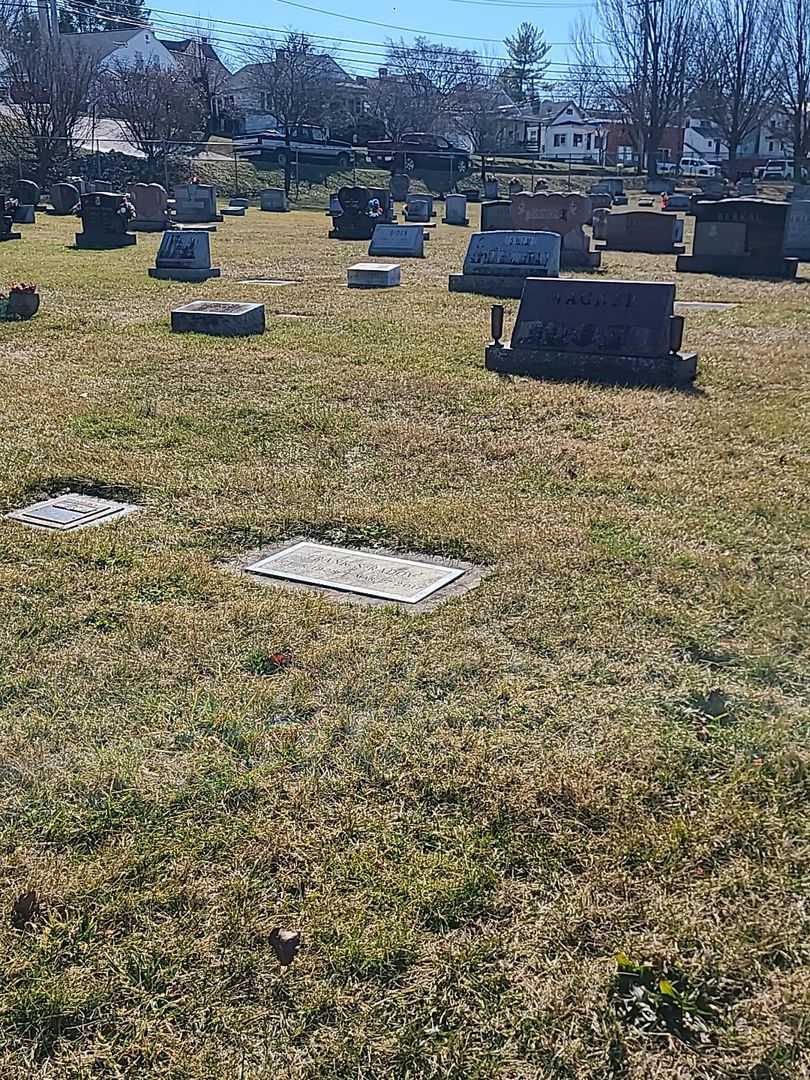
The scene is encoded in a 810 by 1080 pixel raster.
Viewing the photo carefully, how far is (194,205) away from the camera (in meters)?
30.0

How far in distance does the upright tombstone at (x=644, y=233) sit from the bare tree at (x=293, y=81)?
3582cm

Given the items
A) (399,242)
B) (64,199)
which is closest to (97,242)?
(399,242)

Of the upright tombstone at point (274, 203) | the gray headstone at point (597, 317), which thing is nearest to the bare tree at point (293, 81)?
the upright tombstone at point (274, 203)

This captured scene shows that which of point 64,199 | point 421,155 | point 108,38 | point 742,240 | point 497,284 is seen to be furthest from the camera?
point 108,38

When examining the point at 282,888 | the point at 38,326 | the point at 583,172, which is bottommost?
the point at 282,888

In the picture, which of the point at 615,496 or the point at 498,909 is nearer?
the point at 498,909

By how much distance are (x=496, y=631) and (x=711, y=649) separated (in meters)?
0.86

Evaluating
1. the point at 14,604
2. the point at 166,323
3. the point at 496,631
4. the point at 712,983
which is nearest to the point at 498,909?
the point at 712,983

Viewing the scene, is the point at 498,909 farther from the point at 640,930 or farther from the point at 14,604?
the point at 14,604

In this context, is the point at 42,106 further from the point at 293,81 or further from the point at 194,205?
the point at 293,81

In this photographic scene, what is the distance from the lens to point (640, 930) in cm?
239

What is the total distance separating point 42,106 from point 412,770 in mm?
41710

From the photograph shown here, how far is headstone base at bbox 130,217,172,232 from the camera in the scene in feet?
87.5

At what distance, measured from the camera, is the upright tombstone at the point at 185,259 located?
643 inches
